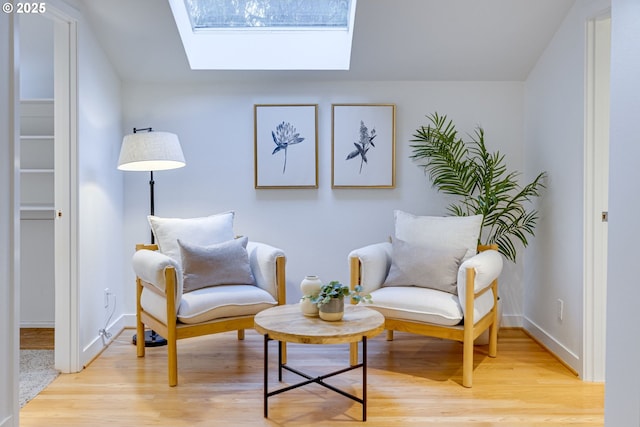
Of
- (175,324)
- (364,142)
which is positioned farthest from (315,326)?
(364,142)

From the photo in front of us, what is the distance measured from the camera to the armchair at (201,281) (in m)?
2.66

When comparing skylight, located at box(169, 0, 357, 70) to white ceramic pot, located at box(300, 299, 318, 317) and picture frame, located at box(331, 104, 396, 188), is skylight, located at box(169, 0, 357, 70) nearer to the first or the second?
picture frame, located at box(331, 104, 396, 188)

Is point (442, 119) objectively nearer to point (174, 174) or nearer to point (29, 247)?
point (174, 174)

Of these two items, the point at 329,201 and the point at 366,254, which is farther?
the point at 329,201

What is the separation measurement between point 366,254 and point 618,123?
5.12ft

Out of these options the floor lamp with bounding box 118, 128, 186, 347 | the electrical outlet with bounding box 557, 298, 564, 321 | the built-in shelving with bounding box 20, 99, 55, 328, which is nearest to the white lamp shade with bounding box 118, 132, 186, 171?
the floor lamp with bounding box 118, 128, 186, 347

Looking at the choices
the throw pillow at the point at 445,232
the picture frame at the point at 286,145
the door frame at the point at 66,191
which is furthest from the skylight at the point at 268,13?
the throw pillow at the point at 445,232

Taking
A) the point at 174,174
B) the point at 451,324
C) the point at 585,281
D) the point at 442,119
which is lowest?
the point at 451,324

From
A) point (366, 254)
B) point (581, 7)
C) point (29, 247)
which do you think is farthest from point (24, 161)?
point (581, 7)

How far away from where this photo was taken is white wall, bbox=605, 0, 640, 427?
5.55 ft

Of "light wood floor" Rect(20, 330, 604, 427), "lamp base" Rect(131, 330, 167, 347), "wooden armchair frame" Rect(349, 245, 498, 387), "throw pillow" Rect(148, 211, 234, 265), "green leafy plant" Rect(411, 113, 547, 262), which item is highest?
"green leafy plant" Rect(411, 113, 547, 262)

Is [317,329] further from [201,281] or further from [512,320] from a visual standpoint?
[512,320]

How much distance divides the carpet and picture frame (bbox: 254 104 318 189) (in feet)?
5.89

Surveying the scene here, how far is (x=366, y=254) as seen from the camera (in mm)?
3004
